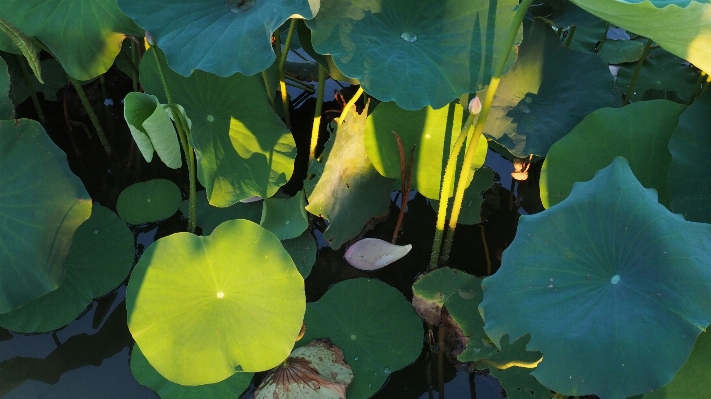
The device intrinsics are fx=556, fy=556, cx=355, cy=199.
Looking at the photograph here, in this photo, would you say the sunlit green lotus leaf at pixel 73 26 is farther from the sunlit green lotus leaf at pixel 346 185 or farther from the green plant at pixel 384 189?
the sunlit green lotus leaf at pixel 346 185

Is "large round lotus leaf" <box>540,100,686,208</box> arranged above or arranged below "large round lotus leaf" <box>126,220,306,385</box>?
above

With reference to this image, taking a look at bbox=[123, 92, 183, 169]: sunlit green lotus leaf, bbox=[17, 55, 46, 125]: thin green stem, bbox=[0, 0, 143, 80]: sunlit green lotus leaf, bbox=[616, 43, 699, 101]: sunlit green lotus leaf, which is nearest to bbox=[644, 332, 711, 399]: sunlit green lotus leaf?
bbox=[616, 43, 699, 101]: sunlit green lotus leaf

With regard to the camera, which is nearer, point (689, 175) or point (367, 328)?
point (689, 175)

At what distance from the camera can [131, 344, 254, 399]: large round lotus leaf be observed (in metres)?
1.40

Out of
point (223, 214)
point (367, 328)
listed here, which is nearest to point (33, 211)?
point (223, 214)

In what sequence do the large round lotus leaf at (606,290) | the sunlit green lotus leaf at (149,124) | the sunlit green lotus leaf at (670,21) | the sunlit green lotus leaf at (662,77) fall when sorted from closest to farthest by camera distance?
the sunlit green lotus leaf at (670,21)
the large round lotus leaf at (606,290)
the sunlit green lotus leaf at (149,124)
the sunlit green lotus leaf at (662,77)

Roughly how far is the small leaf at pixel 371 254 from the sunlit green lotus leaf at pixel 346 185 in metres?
0.05

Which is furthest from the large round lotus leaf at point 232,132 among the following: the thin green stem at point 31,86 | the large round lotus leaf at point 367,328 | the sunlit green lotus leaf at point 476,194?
the thin green stem at point 31,86

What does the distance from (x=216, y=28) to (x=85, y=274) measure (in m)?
0.81

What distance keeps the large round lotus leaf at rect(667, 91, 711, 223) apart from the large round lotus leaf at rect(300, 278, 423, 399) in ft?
2.44

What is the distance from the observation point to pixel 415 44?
143 centimetres

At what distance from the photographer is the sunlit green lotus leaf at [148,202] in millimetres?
1824

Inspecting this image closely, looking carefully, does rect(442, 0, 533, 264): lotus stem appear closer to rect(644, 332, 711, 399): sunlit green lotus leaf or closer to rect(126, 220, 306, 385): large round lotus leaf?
rect(126, 220, 306, 385): large round lotus leaf

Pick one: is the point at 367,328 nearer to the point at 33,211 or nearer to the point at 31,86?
the point at 33,211
